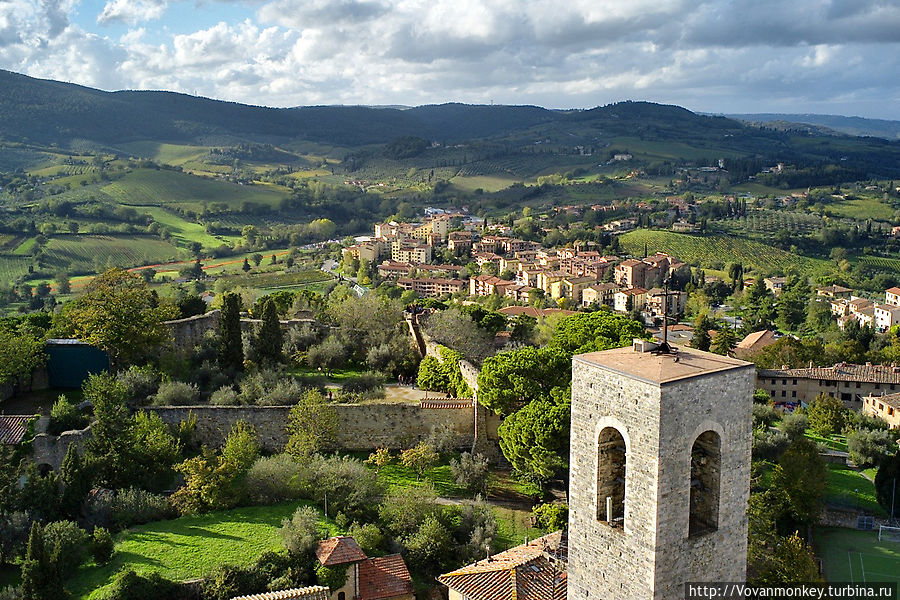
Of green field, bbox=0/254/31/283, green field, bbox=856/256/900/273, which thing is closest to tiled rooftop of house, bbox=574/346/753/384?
green field, bbox=0/254/31/283

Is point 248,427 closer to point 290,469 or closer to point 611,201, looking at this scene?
point 290,469

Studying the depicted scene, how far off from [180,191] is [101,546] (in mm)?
94664

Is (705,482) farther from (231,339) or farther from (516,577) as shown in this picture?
(231,339)

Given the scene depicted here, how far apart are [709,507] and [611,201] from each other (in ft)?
370

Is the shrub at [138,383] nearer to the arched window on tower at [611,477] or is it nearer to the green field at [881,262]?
the arched window on tower at [611,477]

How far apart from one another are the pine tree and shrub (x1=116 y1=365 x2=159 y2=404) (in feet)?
13.0

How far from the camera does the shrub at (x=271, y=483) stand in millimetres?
18078

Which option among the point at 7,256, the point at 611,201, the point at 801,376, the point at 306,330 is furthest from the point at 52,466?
the point at 611,201

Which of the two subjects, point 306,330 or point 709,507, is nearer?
point 709,507

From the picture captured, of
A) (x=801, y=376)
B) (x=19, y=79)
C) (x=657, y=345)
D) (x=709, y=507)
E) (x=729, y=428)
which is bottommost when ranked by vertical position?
(x=801, y=376)

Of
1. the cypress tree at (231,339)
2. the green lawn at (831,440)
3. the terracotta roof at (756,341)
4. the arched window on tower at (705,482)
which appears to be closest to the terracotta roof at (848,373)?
the green lawn at (831,440)

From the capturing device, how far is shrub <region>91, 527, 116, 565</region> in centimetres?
1529

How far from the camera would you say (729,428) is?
32.0 ft

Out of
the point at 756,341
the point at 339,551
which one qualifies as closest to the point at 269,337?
the point at 339,551
